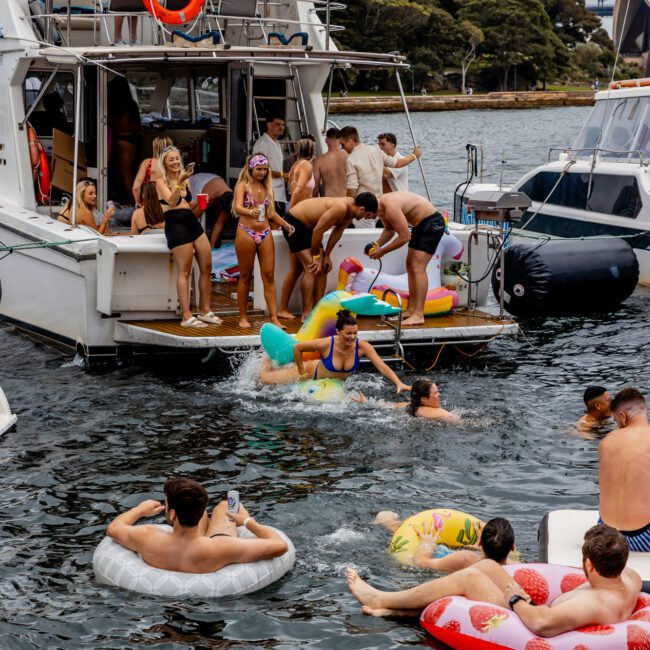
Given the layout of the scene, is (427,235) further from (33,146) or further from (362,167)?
(33,146)

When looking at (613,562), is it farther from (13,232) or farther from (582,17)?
(582,17)

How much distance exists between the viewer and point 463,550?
26.6 feet

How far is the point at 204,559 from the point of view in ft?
24.9

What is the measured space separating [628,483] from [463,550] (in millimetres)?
1272

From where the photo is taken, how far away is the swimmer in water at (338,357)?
1119cm

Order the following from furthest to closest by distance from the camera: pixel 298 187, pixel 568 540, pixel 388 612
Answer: pixel 298 187
pixel 568 540
pixel 388 612

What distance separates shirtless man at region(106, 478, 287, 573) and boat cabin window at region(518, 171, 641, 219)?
11989mm

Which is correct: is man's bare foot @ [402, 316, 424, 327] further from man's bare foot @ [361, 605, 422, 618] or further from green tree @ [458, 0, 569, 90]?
green tree @ [458, 0, 569, 90]

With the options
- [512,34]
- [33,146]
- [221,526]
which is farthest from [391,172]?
[512,34]

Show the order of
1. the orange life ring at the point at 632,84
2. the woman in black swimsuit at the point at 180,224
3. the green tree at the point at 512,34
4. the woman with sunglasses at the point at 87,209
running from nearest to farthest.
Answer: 1. the woman in black swimsuit at the point at 180,224
2. the woman with sunglasses at the point at 87,209
3. the orange life ring at the point at 632,84
4. the green tree at the point at 512,34

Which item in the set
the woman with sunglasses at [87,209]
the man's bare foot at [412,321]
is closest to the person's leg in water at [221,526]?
the man's bare foot at [412,321]

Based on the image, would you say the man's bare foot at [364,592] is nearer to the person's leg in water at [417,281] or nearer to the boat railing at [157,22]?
the person's leg in water at [417,281]

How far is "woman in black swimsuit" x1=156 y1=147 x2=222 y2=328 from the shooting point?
40.2 feet

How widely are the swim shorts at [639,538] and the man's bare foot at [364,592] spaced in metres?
1.64
